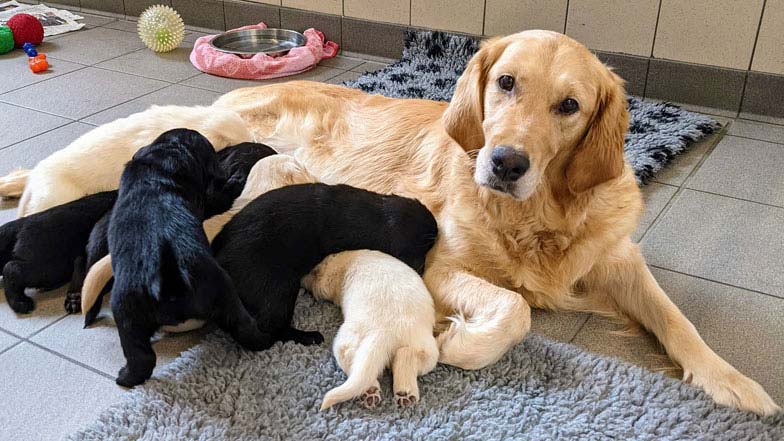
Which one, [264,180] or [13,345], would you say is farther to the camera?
[264,180]

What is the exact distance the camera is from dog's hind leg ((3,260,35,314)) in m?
1.93

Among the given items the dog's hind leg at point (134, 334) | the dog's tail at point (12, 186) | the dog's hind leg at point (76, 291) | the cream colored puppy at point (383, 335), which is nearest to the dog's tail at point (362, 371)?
the cream colored puppy at point (383, 335)

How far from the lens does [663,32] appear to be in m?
3.64

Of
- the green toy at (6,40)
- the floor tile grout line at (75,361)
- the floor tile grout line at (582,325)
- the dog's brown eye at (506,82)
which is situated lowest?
the floor tile grout line at (75,361)

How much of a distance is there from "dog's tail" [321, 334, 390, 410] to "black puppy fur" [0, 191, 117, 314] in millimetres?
938

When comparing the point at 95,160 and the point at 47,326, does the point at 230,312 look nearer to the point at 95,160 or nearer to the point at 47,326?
the point at 47,326

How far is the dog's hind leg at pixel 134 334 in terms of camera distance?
5.20 feet

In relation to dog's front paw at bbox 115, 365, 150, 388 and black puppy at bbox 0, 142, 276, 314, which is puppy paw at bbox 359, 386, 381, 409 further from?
black puppy at bbox 0, 142, 276, 314

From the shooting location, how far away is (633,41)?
147 inches

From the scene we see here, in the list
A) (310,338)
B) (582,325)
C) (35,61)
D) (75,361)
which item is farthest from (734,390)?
(35,61)

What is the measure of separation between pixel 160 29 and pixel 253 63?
34.6 inches

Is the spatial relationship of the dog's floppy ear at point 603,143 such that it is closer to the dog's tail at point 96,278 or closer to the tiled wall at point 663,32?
the dog's tail at point 96,278

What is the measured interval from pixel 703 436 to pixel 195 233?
4.26ft

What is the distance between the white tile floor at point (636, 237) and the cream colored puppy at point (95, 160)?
1.02ft
